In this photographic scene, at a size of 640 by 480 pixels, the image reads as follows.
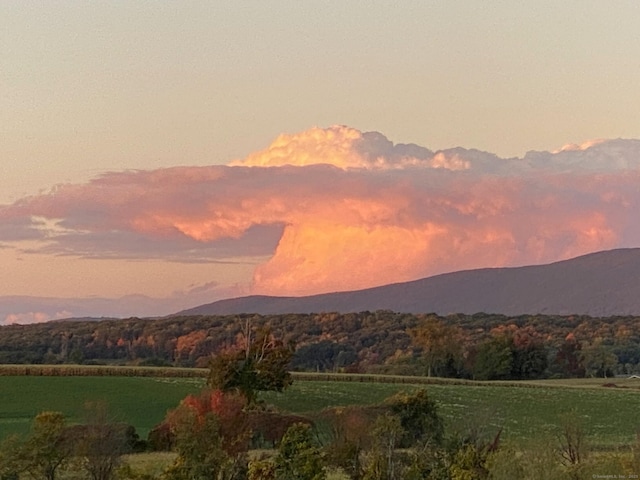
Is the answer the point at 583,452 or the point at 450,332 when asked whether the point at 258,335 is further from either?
the point at 450,332

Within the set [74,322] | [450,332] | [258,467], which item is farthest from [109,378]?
[74,322]

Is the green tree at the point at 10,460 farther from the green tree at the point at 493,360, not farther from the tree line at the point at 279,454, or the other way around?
the green tree at the point at 493,360

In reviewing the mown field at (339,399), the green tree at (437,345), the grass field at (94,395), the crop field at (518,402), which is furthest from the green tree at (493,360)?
the grass field at (94,395)

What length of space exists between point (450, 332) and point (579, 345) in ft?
77.1

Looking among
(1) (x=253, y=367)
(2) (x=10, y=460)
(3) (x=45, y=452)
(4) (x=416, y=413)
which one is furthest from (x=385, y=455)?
(1) (x=253, y=367)

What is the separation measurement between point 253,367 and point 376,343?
304 feet

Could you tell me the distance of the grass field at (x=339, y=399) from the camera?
7075 centimetres

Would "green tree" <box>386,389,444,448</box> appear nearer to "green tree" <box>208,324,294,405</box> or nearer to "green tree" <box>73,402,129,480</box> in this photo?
"green tree" <box>208,324,294,405</box>

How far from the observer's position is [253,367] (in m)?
59.5

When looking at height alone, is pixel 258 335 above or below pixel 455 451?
above

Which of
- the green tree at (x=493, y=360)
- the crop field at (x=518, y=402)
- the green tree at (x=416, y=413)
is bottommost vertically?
the crop field at (x=518, y=402)

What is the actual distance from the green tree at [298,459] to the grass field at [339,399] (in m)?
34.5

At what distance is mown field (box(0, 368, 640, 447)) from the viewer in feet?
232

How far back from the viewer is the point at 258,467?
3042cm
